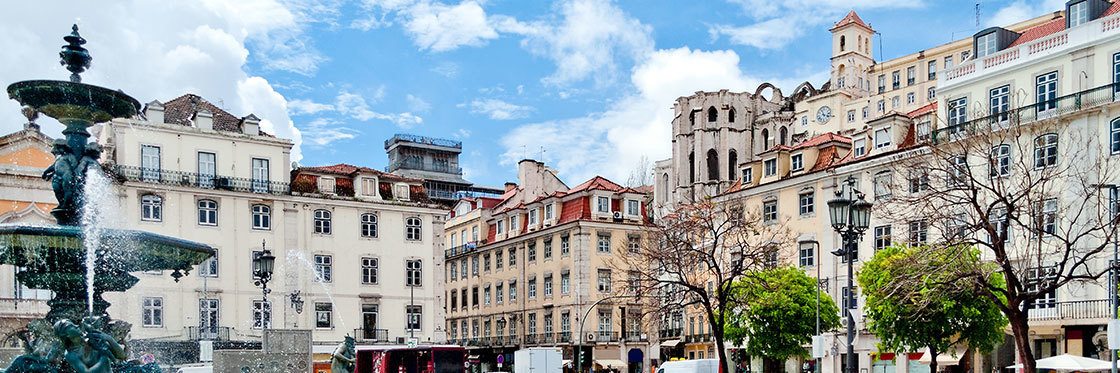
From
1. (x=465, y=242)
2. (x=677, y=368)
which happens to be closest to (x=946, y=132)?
(x=677, y=368)

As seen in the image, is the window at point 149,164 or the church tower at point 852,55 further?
the church tower at point 852,55

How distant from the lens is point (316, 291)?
53000 mm

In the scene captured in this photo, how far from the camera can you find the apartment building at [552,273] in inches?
2518

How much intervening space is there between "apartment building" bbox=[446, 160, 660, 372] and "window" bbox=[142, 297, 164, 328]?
21535mm

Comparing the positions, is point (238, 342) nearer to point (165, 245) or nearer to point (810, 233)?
point (810, 233)

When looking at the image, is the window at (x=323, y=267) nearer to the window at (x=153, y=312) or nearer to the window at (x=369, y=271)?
the window at (x=369, y=271)

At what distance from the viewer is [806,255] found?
50.0 m

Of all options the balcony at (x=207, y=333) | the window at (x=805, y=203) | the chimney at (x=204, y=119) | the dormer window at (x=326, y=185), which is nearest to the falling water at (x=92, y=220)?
the balcony at (x=207, y=333)

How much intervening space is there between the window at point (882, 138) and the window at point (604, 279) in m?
20.9

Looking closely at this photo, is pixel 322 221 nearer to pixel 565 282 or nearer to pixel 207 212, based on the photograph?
pixel 207 212

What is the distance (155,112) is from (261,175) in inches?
216

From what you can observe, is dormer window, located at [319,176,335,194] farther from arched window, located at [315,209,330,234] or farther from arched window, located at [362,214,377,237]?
arched window, located at [362,214,377,237]

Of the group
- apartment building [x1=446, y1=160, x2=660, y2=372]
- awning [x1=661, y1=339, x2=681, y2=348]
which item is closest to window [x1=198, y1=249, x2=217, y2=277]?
apartment building [x1=446, y1=160, x2=660, y2=372]

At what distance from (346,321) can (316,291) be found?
2019mm
